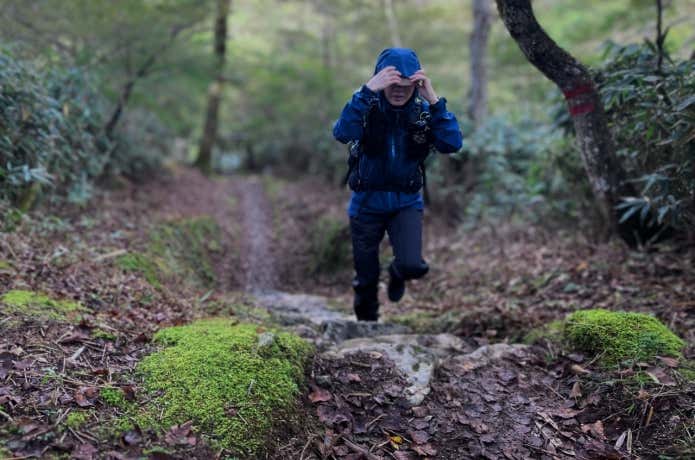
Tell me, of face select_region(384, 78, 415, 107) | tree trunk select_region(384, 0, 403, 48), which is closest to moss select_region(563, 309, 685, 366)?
face select_region(384, 78, 415, 107)

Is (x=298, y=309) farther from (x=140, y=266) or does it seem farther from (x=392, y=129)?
(x=392, y=129)

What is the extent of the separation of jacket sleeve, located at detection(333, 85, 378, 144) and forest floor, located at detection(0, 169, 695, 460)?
1441 millimetres

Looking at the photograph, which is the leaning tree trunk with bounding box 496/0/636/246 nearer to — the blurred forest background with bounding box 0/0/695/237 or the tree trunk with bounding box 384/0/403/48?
the blurred forest background with bounding box 0/0/695/237

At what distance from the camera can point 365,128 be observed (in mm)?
3553

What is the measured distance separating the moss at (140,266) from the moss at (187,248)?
0.80 ft

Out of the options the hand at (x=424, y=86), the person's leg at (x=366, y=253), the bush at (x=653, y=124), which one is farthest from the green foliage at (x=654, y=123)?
the person's leg at (x=366, y=253)

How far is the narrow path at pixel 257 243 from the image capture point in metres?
7.57

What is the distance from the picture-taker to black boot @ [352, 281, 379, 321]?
14.5 ft

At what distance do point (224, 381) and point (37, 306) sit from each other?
1542 mm

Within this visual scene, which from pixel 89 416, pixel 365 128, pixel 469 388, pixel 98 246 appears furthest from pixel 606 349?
pixel 98 246

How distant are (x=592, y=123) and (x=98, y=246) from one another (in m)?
4.88

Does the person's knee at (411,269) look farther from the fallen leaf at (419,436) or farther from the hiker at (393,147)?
the fallen leaf at (419,436)

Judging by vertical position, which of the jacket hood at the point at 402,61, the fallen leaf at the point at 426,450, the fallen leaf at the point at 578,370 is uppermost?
the jacket hood at the point at 402,61

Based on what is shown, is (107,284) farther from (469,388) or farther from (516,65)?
(516,65)
